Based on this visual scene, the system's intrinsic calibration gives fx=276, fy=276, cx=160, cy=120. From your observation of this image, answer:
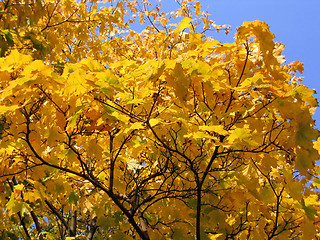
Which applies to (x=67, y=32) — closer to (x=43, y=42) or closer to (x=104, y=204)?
(x=43, y=42)

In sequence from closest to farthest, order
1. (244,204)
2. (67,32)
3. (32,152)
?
(32,152) < (244,204) < (67,32)

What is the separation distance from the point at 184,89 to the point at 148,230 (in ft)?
6.05

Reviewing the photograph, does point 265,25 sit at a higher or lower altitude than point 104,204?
higher

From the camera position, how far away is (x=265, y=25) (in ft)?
6.02

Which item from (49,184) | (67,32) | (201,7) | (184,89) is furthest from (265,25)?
(201,7)

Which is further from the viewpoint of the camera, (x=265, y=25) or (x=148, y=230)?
(x=148, y=230)

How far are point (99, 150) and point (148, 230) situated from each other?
1238 mm

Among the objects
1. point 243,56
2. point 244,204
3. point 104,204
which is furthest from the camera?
point 104,204

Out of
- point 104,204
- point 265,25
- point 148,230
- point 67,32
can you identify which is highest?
point 67,32

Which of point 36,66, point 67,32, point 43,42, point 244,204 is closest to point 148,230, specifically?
point 244,204

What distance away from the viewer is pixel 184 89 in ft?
5.65

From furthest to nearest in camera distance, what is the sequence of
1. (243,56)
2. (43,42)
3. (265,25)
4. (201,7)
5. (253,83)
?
1. (201,7)
2. (43,42)
3. (243,56)
4. (265,25)
5. (253,83)

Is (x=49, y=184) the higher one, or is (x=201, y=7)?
(x=201, y=7)

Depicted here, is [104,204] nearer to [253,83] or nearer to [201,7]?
[253,83]
